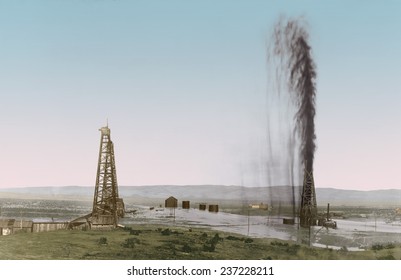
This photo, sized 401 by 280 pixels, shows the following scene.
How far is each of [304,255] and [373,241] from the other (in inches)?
277

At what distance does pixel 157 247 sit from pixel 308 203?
18.4 m

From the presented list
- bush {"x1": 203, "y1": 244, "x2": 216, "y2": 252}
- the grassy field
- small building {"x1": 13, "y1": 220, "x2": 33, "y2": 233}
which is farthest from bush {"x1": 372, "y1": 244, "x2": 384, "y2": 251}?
small building {"x1": 13, "y1": 220, "x2": 33, "y2": 233}

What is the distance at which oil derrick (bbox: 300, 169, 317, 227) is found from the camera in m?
38.2

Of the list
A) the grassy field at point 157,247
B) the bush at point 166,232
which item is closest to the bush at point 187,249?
the grassy field at point 157,247

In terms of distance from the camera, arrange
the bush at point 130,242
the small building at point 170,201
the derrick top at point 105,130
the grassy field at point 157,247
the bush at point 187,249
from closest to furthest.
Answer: the grassy field at point 157,247, the bush at point 187,249, the bush at point 130,242, the derrick top at point 105,130, the small building at point 170,201

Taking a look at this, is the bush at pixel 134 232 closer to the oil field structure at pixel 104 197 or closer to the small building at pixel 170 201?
the oil field structure at pixel 104 197

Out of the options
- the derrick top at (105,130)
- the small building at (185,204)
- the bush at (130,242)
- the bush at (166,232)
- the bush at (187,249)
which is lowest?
the bush at (187,249)

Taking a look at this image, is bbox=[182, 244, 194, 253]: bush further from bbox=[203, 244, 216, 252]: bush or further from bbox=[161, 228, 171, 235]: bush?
bbox=[161, 228, 171, 235]: bush

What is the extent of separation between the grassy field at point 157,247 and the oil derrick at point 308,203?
10783mm

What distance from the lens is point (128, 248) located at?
82.0ft

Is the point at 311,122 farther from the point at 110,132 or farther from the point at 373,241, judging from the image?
the point at 110,132

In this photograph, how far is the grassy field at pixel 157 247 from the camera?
2403 centimetres

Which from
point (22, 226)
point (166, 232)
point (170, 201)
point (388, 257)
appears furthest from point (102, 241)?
point (170, 201)
